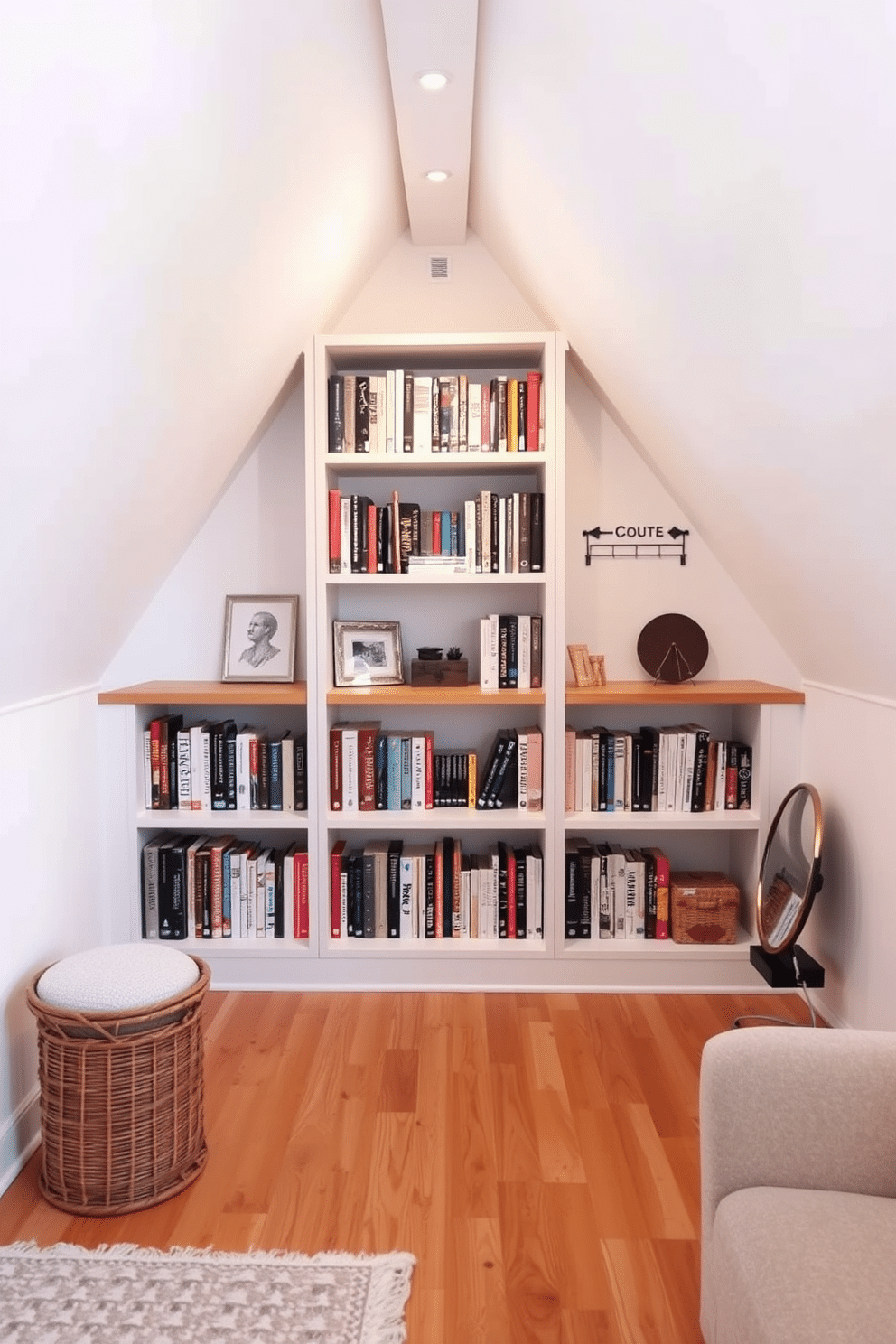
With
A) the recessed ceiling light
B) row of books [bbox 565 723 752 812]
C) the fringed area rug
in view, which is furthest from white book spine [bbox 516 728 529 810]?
the recessed ceiling light

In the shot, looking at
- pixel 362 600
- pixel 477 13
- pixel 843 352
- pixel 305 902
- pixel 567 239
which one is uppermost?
pixel 477 13

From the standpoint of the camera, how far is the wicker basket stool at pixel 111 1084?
6.70 ft

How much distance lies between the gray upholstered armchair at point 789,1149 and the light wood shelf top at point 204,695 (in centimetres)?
186

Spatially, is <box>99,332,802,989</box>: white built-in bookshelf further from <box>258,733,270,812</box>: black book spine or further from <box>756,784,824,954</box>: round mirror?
<box>756,784,824,954</box>: round mirror

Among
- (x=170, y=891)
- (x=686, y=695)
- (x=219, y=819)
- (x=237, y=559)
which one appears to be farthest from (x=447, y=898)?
(x=237, y=559)

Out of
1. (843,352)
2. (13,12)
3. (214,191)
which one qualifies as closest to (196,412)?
(214,191)

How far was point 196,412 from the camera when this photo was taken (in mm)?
2535

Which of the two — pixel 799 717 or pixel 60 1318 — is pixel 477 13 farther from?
pixel 60 1318

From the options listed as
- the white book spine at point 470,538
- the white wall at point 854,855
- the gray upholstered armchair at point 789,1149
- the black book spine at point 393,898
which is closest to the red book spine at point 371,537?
the white book spine at point 470,538

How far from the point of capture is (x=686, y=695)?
305 cm

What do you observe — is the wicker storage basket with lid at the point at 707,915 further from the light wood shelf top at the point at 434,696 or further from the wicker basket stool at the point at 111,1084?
the wicker basket stool at the point at 111,1084

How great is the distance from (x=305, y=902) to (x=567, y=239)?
2154 mm

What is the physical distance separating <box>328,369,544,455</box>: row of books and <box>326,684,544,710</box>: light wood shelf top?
2.53ft

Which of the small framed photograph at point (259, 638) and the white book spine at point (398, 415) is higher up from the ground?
the white book spine at point (398, 415)
